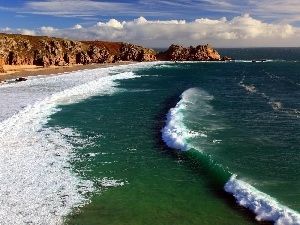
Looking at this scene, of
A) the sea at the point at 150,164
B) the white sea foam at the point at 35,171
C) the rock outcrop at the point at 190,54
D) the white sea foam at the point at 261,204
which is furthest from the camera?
the rock outcrop at the point at 190,54

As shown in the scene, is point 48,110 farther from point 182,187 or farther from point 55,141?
point 182,187

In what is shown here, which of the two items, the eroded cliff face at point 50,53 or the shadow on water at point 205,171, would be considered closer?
the shadow on water at point 205,171

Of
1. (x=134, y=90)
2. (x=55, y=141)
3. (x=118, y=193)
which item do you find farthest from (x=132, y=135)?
(x=134, y=90)

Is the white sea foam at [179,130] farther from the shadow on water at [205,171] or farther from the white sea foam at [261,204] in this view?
the white sea foam at [261,204]

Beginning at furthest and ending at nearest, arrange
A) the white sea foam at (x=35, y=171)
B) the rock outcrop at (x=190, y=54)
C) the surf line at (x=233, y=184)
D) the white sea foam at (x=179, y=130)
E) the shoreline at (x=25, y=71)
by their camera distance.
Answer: the rock outcrop at (x=190, y=54) → the shoreline at (x=25, y=71) → the white sea foam at (x=179, y=130) → the white sea foam at (x=35, y=171) → the surf line at (x=233, y=184)

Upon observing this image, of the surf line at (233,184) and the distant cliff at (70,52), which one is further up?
the distant cliff at (70,52)

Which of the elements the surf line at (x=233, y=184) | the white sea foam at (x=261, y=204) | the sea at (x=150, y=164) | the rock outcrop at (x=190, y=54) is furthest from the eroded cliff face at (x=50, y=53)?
the white sea foam at (x=261, y=204)

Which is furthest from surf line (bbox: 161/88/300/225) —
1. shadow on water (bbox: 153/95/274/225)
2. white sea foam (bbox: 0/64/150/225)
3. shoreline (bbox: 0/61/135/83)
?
shoreline (bbox: 0/61/135/83)
